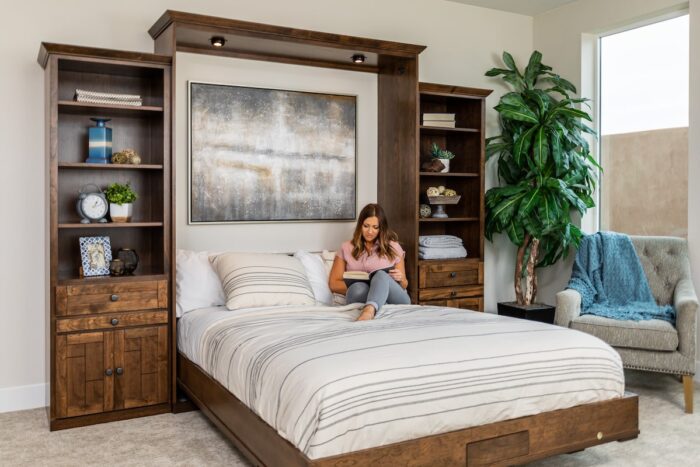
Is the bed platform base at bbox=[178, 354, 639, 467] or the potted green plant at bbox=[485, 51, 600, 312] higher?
the potted green plant at bbox=[485, 51, 600, 312]

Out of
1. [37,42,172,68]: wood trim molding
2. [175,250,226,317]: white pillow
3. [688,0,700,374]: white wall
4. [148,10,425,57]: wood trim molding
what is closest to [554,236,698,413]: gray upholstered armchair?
[688,0,700,374]: white wall

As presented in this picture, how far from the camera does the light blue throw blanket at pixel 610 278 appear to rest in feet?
14.1

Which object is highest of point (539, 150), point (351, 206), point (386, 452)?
point (539, 150)

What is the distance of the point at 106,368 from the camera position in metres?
3.53

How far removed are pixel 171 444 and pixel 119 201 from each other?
1346mm

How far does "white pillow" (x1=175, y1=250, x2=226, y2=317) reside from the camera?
12.5 ft

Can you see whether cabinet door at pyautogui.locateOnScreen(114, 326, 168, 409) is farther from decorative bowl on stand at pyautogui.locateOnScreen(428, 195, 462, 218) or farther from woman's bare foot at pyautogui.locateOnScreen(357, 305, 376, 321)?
decorative bowl on stand at pyautogui.locateOnScreen(428, 195, 462, 218)

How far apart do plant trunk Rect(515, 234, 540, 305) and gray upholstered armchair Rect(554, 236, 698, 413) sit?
0.70 metres

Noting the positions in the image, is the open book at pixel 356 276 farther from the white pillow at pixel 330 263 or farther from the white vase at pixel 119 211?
the white vase at pixel 119 211

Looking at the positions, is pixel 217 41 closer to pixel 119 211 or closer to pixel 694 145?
pixel 119 211

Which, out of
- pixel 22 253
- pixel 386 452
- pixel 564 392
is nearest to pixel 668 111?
pixel 564 392

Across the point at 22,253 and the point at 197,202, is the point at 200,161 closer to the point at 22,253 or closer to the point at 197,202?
the point at 197,202

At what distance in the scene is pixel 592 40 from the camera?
16.8 ft

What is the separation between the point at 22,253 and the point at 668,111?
168 inches
